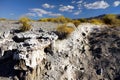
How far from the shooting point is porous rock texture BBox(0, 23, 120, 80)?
22.9 metres

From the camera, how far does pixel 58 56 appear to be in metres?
25.3

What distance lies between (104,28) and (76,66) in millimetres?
8169

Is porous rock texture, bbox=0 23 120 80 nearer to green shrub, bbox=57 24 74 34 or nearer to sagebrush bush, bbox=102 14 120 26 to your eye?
green shrub, bbox=57 24 74 34

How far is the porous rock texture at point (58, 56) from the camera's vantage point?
22891 millimetres

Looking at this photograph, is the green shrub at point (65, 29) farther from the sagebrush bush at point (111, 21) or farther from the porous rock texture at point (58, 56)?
the sagebrush bush at point (111, 21)

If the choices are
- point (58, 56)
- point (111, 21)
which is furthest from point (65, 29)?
point (111, 21)

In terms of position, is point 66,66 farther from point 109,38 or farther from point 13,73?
point 109,38

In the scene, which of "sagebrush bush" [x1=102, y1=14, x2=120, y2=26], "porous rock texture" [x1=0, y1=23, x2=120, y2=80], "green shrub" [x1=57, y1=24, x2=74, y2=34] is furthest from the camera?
"sagebrush bush" [x1=102, y1=14, x2=120, y2=26]

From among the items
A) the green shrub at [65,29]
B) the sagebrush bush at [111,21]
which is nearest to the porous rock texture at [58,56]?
the green shrub at [65,29]

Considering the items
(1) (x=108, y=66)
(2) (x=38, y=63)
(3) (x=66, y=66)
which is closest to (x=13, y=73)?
(2) (x=38, y=63)

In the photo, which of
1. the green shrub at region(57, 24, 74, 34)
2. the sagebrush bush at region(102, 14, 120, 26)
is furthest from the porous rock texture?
the sagebrush bush at region(102, 14, 120, 26)

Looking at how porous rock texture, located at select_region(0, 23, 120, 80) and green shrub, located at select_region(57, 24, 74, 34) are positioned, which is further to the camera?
green shrub, located at select_region(57, 24, 74, 34)

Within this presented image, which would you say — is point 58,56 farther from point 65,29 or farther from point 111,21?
point 111,21

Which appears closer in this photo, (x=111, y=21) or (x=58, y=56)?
(x=58, y=56)
